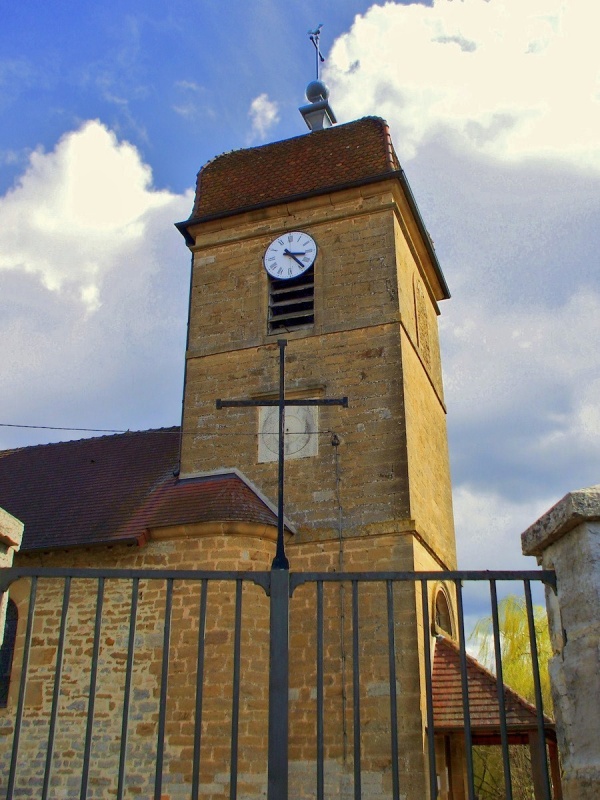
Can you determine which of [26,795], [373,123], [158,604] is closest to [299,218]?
[373,123]

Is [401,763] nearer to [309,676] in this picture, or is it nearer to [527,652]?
[309,676]

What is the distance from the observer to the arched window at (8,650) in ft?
38.7

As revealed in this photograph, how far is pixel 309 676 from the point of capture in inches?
432

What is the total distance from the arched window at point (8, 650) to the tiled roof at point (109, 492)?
1.00 meters

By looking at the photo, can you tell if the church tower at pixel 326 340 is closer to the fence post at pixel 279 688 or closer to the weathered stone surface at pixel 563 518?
the weathered stone surface at pixel 563 518

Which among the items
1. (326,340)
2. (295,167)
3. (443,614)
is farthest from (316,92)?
(443,614)

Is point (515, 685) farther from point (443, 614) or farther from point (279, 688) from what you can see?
point (279, 688)

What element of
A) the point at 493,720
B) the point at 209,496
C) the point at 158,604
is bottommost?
the point at 493,720

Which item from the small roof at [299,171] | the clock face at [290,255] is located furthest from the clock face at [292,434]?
the small roof at [299,171]

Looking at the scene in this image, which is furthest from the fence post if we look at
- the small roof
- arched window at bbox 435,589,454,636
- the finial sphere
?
the finial sphere

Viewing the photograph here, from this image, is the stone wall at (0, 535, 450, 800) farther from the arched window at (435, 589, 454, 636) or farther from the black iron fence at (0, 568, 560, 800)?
the arched window at (435, 589, 454, 636)

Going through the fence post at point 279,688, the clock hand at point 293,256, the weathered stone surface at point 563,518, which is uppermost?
the clock hand at point 293,256

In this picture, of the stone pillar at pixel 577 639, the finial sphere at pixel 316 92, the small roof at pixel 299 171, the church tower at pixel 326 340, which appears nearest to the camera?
the stone pillar at pixel 577 639

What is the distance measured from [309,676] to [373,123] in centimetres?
993
